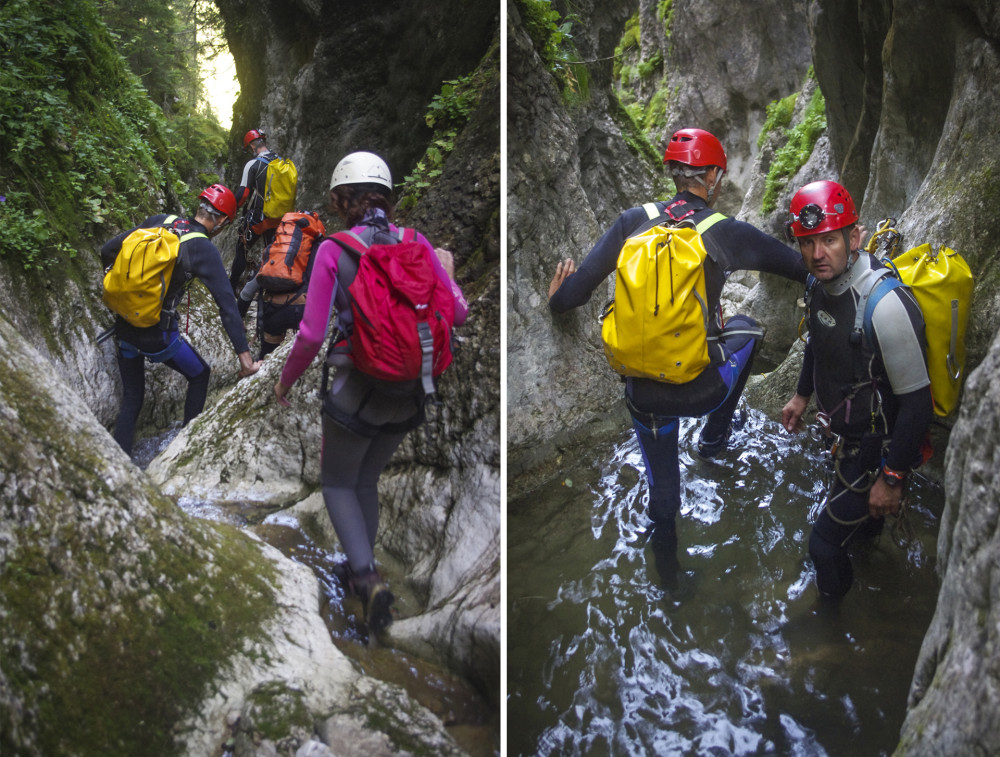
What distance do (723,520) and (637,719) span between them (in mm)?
1812

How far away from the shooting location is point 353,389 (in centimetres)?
298

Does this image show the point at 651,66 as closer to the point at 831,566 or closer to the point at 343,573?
the point at 831,566

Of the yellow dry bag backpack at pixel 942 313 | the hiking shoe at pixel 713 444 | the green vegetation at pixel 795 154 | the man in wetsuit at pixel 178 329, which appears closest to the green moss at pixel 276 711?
the man in wetsuit at pixel 178 329

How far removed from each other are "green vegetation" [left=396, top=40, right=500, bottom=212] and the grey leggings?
176cm

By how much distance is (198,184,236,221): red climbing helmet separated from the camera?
3.53m

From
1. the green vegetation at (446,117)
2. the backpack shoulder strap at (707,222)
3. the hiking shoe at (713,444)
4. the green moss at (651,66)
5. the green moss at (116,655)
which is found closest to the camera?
the green moss at (116,655)

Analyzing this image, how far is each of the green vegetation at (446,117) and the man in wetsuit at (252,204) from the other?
2.87 feet

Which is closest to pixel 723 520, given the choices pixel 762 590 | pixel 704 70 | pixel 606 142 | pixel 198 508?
pixel 762 590

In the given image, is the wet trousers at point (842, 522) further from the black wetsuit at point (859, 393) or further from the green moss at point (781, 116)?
the green moss at point (781, 116)

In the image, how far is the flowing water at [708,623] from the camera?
3.02m

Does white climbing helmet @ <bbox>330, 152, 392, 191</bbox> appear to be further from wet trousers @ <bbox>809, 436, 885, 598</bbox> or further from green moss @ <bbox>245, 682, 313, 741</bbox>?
wet trousers @ <bbox>809, 436, 885, 598</bbox>

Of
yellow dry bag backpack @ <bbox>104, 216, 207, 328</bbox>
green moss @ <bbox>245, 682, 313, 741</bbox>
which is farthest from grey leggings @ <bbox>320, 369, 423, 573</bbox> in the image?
green moss @ <bbox>245, 682, 313, 741</bbox>

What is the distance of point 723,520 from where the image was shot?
4551 mm

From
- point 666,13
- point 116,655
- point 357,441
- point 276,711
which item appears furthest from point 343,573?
point 666,13
